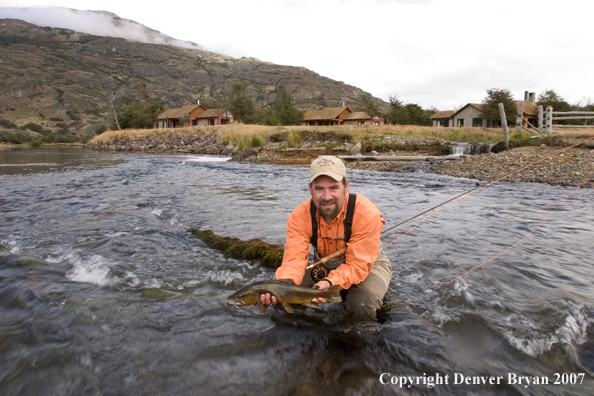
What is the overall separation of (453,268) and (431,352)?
8.44 feet

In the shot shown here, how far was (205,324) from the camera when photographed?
4098 millimetres

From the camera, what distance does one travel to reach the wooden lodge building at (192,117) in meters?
70.8

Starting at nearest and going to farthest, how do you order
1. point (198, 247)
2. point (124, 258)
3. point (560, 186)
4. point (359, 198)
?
1. point (359, 198)
2. point (124, 258)
3. point (198, 247)
4. point (560, 186)

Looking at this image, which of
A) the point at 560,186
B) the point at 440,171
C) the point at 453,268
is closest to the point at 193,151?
the point at 440,171

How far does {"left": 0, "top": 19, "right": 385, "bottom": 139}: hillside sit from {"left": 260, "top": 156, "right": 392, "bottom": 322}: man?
7392 centimetres

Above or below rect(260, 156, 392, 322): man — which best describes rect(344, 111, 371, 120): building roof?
above

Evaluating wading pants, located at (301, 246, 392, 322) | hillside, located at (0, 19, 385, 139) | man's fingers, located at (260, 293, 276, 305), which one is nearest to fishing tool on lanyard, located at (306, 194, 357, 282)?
wading pants, located at (301, 246, 392, 322)

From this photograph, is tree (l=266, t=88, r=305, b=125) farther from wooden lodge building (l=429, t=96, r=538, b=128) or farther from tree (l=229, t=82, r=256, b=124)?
wooden lodge building (l=429, t=96, r=538, b=128)

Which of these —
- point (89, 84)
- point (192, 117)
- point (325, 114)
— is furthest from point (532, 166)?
point (89, 84)

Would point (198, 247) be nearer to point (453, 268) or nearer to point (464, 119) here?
point (453, 268)

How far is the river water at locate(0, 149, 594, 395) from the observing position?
10.6 ft

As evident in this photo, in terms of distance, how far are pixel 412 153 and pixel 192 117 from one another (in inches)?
2259

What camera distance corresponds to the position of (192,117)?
Result: 242 ft

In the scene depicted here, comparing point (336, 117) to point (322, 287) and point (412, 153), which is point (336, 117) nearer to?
point (412, 153)
